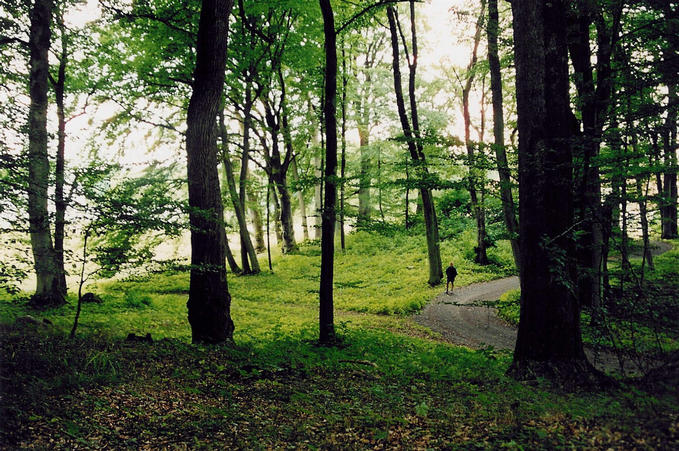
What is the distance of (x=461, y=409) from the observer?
444 centimetres

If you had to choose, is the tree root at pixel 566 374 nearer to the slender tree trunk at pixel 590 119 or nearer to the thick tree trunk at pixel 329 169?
the slender tree trunk at pixel 590 119

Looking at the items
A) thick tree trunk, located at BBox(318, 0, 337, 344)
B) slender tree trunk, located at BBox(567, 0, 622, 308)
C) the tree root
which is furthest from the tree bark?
the tree root

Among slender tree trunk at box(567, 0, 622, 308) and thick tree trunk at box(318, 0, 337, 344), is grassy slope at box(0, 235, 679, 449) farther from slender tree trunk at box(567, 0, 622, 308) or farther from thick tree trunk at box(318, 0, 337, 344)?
slender tree trunk at box(567, 0, 622, 308)

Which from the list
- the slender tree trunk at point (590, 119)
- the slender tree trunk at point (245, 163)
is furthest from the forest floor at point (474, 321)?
the slender tree trunk at point (245, 163)

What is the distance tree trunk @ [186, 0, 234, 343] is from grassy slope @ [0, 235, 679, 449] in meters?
0.74

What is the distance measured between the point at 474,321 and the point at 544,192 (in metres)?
7.98

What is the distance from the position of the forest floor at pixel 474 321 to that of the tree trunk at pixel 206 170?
513 cm

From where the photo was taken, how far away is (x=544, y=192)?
18.8 feet

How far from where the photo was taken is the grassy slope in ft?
11.2

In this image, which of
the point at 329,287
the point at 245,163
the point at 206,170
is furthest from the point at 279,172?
the point at 206,170

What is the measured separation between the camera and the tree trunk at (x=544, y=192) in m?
5.62

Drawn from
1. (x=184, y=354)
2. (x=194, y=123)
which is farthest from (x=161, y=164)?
(x=184, y=354)

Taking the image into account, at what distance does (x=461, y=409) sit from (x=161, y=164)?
1795 cm

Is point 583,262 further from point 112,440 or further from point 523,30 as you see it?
point 112,440
